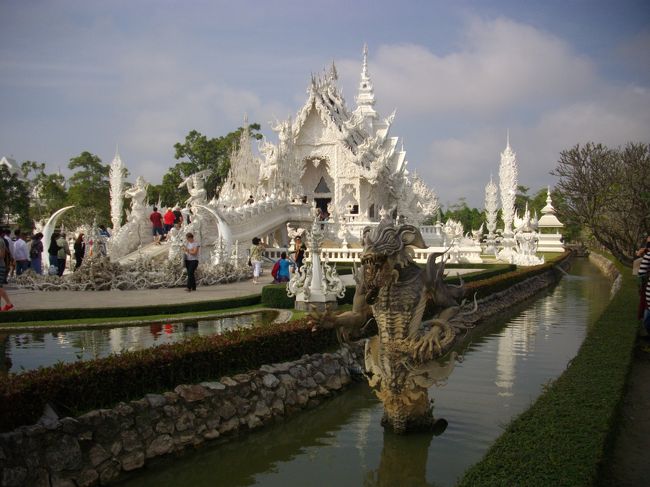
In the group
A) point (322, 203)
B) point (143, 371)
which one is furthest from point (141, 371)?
point (322, 203)

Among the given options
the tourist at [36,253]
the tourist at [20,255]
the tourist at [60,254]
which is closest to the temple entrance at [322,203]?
the tourist at [36,253]

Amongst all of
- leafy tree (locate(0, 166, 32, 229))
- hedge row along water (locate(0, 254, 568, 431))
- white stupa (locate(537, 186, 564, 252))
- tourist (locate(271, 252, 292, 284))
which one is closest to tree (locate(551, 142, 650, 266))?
tourist (locate(271, 252, 292, 284))

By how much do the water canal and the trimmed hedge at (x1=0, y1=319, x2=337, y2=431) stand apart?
745 mm

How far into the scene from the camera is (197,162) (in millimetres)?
45656

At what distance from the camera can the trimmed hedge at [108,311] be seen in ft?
35.4

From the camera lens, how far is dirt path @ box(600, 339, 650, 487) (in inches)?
204

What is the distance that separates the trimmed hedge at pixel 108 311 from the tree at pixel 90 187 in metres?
33.0

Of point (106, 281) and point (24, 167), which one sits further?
point (24, 167)

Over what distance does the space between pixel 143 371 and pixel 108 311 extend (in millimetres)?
5511

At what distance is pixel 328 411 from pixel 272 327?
4.06ft

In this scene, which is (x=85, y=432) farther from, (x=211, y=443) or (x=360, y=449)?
(x=360, y=449)

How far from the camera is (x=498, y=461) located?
4.57 metres

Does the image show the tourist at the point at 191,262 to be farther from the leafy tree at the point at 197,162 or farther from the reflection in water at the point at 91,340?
the leafy tree at the point at 197,162

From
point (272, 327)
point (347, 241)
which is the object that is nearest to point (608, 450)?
Answer: point (272, 327)
